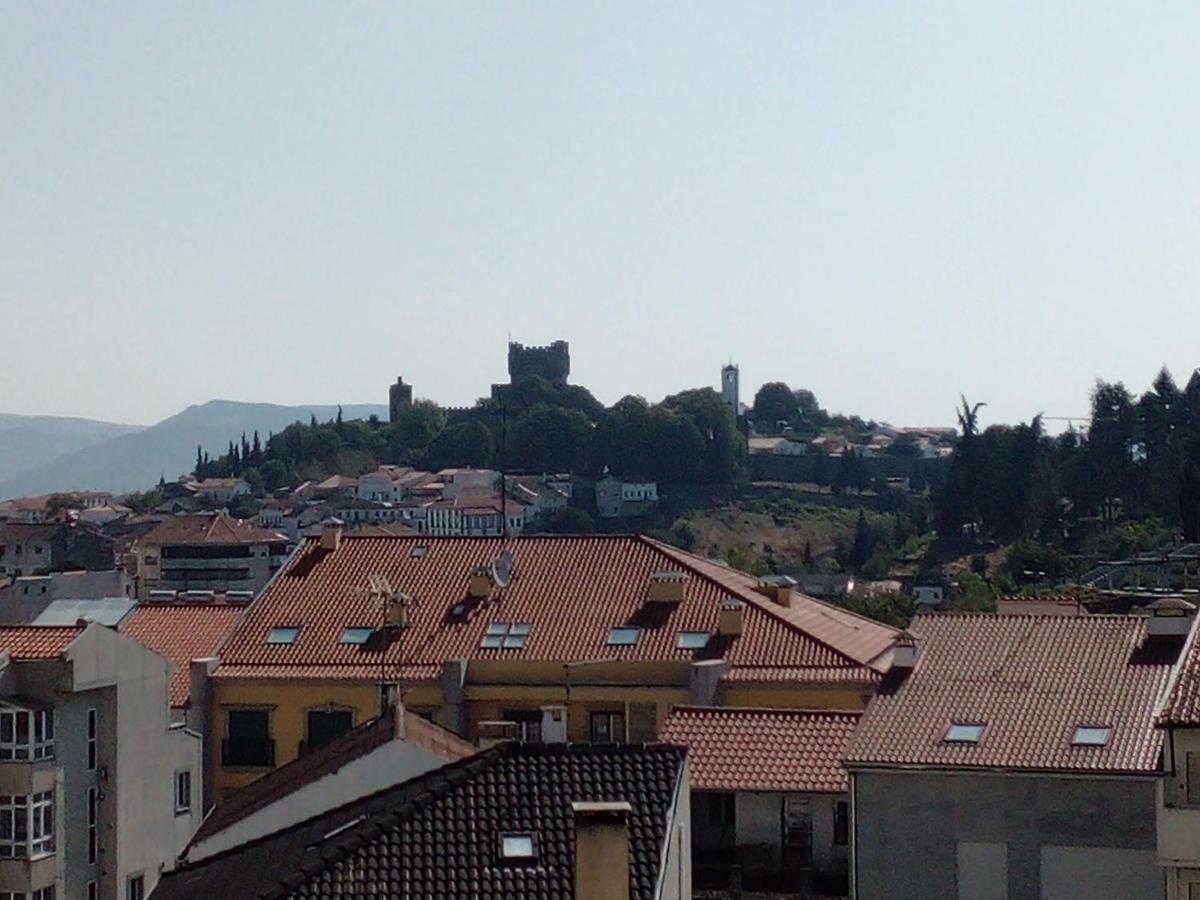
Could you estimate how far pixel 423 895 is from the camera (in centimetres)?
1678

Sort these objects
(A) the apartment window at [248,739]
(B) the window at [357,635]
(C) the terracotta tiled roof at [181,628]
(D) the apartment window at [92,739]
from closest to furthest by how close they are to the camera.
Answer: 1. (D) the apartment window at [92,739]
2. (A) the apartment window at [248,739]
3. (B) the window at [357,635]
4. (C) the terracotta tiled roof at [181,628]

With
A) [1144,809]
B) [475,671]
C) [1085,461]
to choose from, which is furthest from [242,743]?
[1085,461]

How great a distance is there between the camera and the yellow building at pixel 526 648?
35.4 m

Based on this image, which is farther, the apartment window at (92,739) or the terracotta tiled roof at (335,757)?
the apartment window at (92,739)

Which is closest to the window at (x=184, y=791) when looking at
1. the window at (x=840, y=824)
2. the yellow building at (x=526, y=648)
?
the yellow building at (x=526, y=648)

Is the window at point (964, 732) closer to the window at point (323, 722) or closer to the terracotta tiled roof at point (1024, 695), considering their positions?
the terracotta tiled roof at point (1024, 695)

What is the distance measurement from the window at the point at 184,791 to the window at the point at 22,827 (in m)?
4.06

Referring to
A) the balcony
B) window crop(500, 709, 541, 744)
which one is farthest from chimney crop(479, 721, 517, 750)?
the balcony

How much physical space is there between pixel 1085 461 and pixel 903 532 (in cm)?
2096

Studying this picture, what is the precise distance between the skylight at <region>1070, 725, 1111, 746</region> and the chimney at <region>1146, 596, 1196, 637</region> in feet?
9.02

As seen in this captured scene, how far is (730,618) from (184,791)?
9476mm

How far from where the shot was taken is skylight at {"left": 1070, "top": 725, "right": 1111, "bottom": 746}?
→ 24.8 meters

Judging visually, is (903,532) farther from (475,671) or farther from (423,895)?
(423,895)

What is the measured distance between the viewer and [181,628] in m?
41.6
